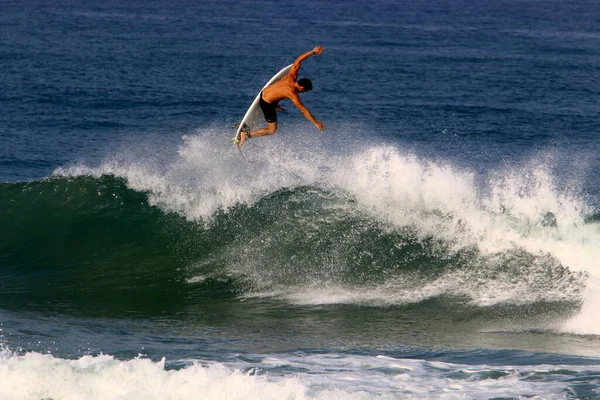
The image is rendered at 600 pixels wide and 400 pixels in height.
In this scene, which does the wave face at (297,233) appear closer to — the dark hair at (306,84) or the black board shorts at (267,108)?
the black board shorts at (267,108)

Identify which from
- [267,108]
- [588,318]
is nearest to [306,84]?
[267,108]

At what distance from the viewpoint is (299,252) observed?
521 inches

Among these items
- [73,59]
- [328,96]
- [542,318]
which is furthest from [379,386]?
[73,59]

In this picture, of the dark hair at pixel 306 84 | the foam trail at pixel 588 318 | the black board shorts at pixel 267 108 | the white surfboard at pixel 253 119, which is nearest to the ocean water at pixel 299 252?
the foam trail at pixel 588 318

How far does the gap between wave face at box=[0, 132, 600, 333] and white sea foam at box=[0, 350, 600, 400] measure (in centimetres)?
305

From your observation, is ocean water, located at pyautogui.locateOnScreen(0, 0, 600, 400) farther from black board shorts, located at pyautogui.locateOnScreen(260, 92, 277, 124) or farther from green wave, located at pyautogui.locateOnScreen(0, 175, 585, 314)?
black board shorts, located at pyautogui.locateOnScreen(260, 92, 277, 124)

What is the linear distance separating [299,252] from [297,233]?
562mm

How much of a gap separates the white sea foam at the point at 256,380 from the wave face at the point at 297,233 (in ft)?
9.99

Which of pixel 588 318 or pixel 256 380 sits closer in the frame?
pixel 256 380

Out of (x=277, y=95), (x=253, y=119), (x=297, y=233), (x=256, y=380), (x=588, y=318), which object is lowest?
(x=256, y=380)

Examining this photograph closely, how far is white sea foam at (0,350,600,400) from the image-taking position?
8.27m

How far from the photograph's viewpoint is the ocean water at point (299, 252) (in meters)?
8.88

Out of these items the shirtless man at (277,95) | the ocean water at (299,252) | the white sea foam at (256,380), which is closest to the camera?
the white sea foam at (256,380)

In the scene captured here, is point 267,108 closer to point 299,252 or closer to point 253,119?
point 253,119
